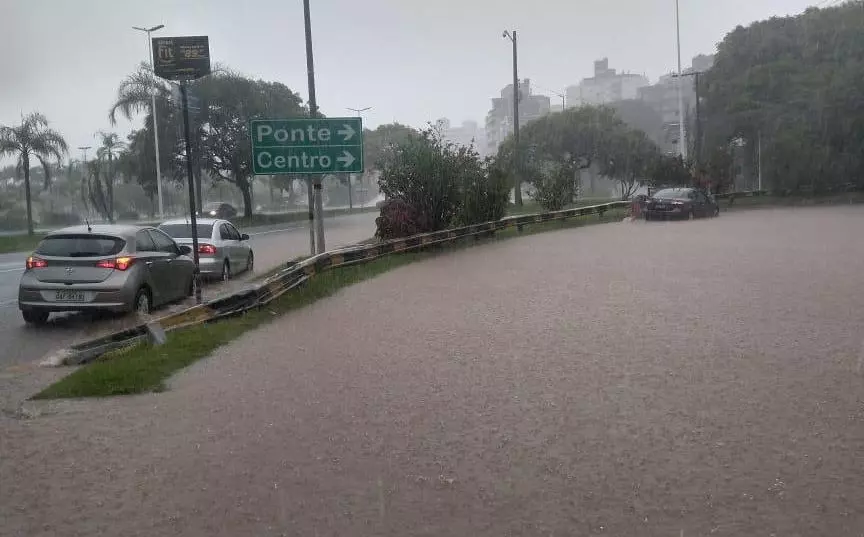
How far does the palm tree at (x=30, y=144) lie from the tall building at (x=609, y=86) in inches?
5534

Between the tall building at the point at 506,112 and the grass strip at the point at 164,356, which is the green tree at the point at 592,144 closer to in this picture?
the grass strip at the point at 164,356

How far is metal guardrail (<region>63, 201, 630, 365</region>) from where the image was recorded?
30.6 ft

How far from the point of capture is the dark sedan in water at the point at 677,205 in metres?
36.4

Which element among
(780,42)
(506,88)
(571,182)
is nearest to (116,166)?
(571,182)

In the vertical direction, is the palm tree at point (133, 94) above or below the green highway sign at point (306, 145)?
above

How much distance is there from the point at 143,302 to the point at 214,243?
519 cm

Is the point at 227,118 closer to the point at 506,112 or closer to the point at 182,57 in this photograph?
the point at 182,57

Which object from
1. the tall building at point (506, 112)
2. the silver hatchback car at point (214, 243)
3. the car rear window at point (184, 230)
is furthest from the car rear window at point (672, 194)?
the tall building at point (506, 112)

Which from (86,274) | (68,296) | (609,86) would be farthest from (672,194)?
(609,86)

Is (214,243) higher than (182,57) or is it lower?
lower

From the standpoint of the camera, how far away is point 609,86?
18800cm

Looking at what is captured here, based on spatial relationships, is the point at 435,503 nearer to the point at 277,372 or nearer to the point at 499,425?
the point at 499,425

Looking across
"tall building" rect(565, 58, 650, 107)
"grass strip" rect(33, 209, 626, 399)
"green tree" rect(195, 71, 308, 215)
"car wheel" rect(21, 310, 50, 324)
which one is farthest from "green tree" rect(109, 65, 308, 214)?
"tall building" rect(565, 58, 650, 107)

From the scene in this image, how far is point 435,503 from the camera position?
15.7 ft
